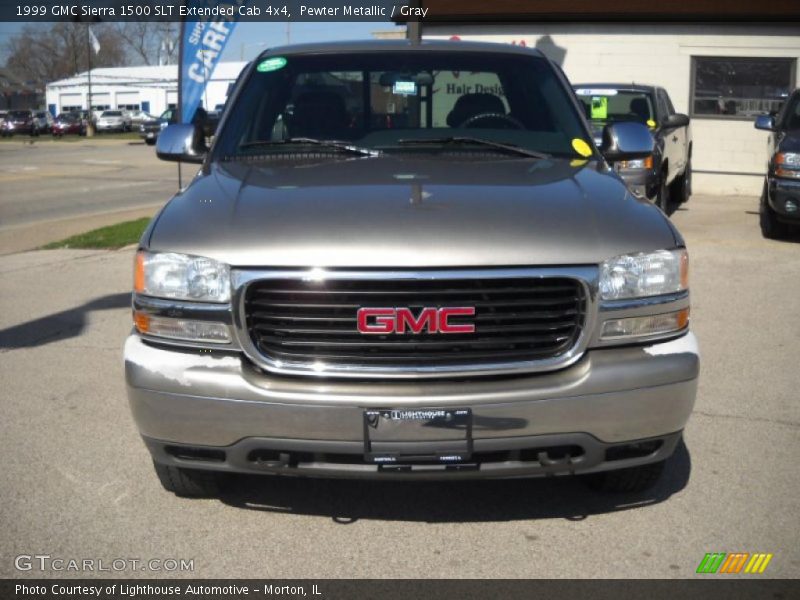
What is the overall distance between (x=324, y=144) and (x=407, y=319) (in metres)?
1.48

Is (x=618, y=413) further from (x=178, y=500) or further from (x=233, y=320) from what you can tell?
(x=178, y=500)

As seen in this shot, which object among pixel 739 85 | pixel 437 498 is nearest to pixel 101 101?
pixel 739 85

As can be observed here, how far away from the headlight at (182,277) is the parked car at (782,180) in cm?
856

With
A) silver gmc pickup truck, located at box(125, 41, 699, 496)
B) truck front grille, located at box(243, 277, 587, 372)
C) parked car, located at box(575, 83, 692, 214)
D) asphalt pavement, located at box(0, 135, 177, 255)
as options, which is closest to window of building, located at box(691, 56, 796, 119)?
parked car, located at box(575, 83, 692, 214)

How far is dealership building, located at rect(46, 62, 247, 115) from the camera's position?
82.4 m

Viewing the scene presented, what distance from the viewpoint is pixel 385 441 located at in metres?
3.20

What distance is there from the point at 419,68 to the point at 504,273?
201 centimetres

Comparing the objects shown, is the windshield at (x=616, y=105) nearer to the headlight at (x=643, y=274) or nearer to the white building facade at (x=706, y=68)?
the white building facade at (x=706, y=68)

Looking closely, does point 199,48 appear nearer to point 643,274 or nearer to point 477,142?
point 477,142

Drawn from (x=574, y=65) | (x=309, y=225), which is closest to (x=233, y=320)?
(x=309, y=225)

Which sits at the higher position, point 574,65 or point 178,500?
point 574,65

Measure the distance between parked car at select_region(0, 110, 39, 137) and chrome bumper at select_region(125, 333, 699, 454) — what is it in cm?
6201

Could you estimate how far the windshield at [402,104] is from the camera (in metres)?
4.55

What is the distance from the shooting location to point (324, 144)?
4406 mm
